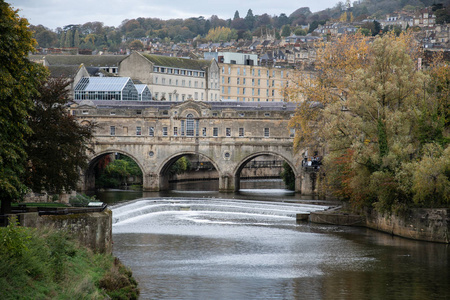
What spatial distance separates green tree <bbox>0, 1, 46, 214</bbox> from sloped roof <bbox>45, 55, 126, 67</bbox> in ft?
254

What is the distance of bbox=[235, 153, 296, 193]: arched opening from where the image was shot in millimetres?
72125

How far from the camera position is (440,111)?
42938mm

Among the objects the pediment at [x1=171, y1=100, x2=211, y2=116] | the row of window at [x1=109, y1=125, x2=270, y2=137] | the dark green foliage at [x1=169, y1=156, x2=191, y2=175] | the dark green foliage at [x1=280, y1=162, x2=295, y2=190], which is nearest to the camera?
the row of window at [x1=109, y1=125, x2=270, y2=137]

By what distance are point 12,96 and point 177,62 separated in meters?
85.2

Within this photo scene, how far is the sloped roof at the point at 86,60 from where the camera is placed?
335 ft

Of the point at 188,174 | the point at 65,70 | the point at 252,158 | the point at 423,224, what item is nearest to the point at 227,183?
the point at 252,158

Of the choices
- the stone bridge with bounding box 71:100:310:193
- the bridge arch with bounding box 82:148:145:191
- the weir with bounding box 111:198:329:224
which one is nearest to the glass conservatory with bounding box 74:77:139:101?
the bridge arch with bounding box 82:148:145:191

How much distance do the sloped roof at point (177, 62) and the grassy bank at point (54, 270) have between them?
79924 mm

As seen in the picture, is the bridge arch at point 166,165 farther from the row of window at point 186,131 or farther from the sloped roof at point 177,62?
the sloped roof at point 177,62

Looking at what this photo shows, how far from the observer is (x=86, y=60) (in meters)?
105

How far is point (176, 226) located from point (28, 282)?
995 inches

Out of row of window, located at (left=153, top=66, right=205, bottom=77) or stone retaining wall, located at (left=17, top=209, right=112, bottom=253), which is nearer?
stone retaining wall, located at (left=17, top=209, right=112, bottom=253)

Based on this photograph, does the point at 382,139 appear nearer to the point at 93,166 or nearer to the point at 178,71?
the point at 93,166

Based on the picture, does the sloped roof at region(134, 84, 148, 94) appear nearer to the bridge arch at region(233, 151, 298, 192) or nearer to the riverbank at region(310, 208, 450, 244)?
the bridge arch at region(233, 151, 298, 192)
